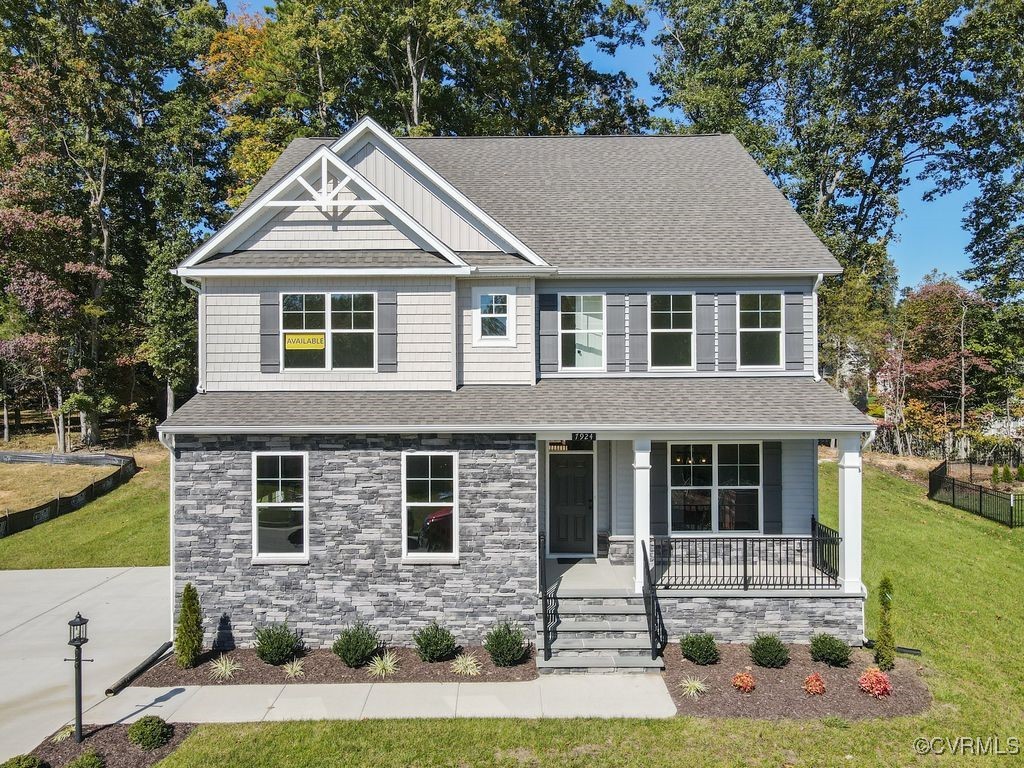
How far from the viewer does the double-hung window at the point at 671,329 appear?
12.8 m

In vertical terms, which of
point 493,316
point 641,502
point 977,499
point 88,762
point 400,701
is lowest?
point 400,701

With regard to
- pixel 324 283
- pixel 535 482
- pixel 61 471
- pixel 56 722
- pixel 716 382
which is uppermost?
pixel 324 283

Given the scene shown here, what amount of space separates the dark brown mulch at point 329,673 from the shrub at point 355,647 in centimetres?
16

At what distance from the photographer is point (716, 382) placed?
12570mm

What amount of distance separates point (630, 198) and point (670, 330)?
388 cm

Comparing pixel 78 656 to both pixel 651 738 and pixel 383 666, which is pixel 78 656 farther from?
pixel 651 738

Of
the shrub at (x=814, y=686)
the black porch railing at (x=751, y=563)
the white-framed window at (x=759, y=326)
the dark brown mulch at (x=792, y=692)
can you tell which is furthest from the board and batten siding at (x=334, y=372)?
the shrub at (x=814, y=686)

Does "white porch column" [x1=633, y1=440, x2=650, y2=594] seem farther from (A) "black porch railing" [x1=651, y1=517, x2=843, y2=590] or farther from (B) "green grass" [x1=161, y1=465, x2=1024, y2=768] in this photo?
(B) "green grass" [x1=161, y1=465, x2=1024, y2=768]

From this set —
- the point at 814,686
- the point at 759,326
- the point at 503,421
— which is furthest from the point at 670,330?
the point at 814,686

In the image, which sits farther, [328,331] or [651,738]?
[328,331]

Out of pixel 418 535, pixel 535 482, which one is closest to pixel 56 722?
pixel 418 535

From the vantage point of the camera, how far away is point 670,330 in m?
12.8

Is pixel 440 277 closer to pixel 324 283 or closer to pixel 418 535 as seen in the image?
pixel 324 283

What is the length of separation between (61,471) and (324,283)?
18784mm
